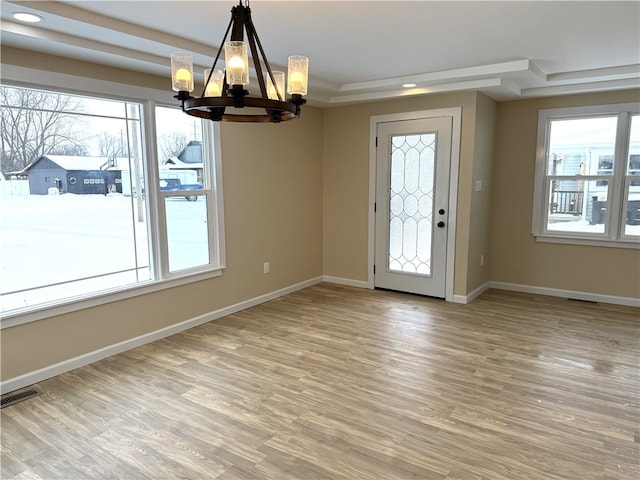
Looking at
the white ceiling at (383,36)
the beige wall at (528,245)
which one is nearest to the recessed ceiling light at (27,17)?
the white ceiling at (383,36)

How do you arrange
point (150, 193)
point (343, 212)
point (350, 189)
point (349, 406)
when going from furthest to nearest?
point (343, 212) < point (350, 189) < point (150, 193) < point (349, 406)

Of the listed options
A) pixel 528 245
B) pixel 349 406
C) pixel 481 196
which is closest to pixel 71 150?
pixel 349 406

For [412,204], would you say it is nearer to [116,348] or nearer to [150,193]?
[150,193]

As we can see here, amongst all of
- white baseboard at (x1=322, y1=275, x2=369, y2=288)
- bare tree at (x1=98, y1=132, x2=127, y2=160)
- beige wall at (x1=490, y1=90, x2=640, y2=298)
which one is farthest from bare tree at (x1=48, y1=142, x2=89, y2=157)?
beige wall at (x1=490, y1=90, x2=640, y2=298)

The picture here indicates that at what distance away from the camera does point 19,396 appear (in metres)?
2.83

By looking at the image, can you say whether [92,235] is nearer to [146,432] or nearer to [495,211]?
[146,432]

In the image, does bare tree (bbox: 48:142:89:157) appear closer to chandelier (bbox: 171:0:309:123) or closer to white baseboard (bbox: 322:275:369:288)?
chandelier (bbox: 171:0:309:123)

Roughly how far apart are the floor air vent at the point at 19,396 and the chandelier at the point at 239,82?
222cm

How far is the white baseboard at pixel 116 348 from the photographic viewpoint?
295 centimetres

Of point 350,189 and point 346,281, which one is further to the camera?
point 346,281

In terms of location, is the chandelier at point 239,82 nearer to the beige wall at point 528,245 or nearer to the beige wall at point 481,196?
the beige wall at point 481,196

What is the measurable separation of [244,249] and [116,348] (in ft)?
5.39

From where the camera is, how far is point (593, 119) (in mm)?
4762

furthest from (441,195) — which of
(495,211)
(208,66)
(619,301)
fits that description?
(208,66)
